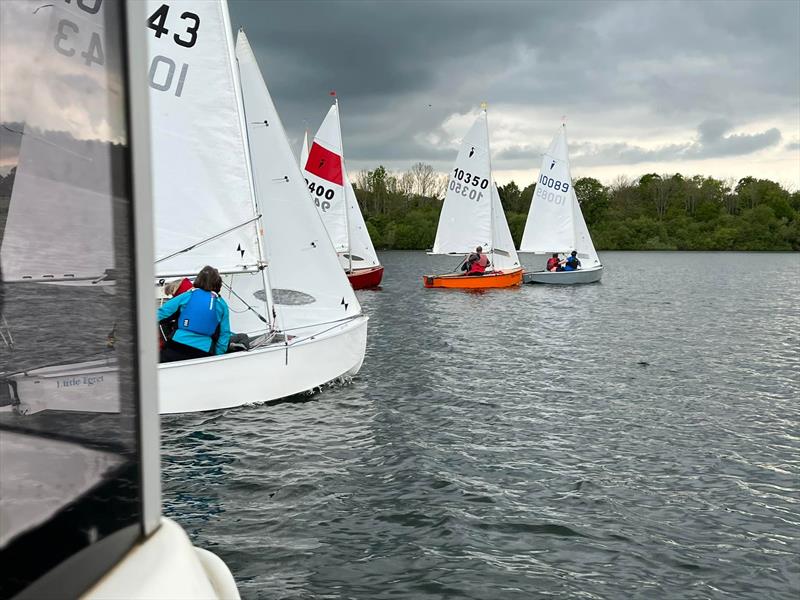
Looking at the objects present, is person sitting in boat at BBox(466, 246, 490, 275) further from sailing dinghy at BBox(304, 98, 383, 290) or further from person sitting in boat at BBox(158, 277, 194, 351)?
person sitting in boat at BBox(158, 277, 194, 351)

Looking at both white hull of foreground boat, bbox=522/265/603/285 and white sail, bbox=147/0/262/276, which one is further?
white hull of foreground boat, bbox=522/265/603/285

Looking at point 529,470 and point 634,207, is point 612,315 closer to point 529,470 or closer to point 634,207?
point 529,470

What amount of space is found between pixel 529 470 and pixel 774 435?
2.96 meters

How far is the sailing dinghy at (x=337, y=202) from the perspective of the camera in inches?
865

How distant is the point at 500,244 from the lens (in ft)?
92.1

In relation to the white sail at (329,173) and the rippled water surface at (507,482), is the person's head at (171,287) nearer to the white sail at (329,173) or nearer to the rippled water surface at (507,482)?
the rippled water surface at (507,482)

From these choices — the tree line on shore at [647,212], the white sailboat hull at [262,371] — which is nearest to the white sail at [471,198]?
the white sailboat hull at [262,371]

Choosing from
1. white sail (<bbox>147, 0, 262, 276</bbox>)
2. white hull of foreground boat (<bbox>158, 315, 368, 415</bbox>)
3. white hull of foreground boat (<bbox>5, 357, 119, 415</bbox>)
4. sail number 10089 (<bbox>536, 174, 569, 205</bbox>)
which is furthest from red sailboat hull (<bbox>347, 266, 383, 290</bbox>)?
white hull of foreground boat (<bbox>5, 357, 119, 415</bbox>)

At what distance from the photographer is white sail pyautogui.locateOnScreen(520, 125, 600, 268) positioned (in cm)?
3123

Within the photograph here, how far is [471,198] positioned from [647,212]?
7673 centimetres

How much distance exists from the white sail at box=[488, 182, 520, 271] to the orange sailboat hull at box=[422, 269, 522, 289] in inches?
40.9

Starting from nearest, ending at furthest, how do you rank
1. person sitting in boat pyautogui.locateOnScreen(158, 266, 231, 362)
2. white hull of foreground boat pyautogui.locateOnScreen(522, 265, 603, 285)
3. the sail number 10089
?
person sitting in boat pyautogui.locateOnScreen(158, 266, 231, 362) < white hull of foreground boat pyautogui.locateOnScreen(522, 265, 603, 285) < the sail number 10089

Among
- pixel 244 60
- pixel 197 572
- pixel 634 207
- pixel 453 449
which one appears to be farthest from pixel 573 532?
pixel 634 207

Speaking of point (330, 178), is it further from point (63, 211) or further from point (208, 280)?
point (63, 211)
